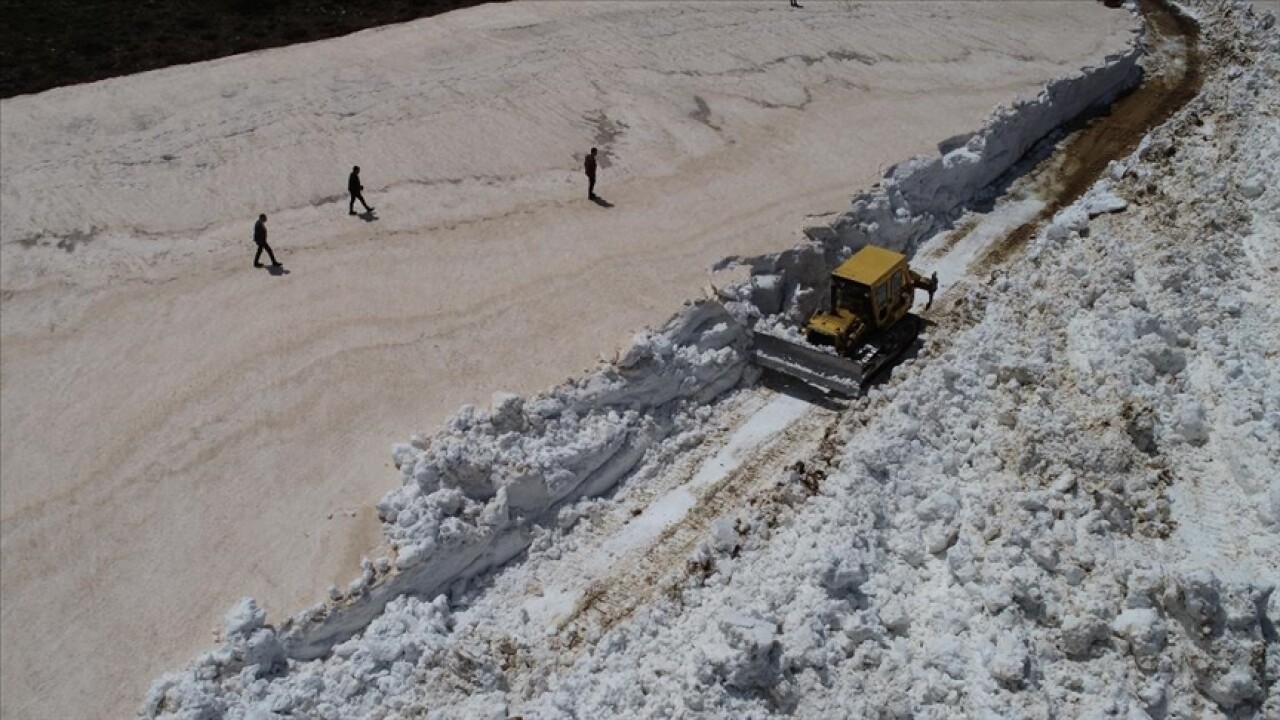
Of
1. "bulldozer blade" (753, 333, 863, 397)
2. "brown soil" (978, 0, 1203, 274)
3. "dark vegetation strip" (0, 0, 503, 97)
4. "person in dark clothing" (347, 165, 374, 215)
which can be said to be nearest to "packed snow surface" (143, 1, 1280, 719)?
"bulldozer blade" (753, 333, 863, 397)

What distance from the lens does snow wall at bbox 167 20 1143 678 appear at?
38.9ft

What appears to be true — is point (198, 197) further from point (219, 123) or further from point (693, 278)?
point (693, 278)

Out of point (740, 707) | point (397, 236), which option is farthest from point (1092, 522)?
point (397, 236)

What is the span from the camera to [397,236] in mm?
18297

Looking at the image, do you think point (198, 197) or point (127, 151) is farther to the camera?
point (127, 151)

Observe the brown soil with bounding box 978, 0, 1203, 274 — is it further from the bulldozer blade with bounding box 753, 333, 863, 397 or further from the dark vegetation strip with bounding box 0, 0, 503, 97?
the dark vegetation strip with bounding box 0, 0, 503, 97

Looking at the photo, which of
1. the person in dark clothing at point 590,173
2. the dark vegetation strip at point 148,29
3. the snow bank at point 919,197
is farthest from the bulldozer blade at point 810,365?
the dark vegetation strip at point 148,29

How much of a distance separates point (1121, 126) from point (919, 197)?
794 centimetres

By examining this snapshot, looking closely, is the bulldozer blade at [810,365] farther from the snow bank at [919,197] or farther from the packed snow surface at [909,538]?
the snow bank at [919,197]

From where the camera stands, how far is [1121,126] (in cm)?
2488

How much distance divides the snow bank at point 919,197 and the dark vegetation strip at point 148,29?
1446 centimetres

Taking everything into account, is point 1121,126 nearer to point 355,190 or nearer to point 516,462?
point 355,190

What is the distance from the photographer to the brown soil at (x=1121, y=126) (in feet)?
68.6

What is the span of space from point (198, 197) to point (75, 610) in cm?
951
